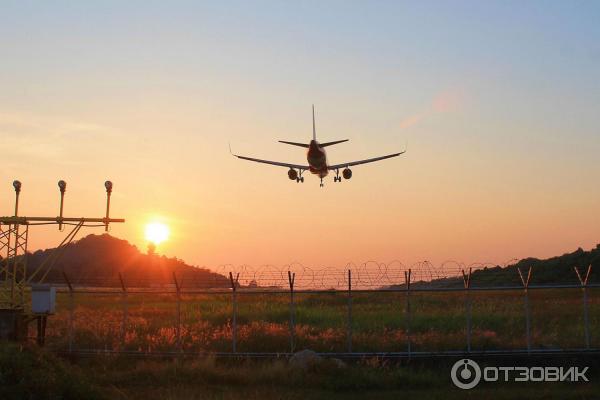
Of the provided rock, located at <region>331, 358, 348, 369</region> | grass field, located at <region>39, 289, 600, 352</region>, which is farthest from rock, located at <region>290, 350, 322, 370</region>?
grass field, located at <region>39, 289, 600, 352</region>

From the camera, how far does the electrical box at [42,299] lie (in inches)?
1078

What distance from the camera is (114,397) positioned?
64.5 ft

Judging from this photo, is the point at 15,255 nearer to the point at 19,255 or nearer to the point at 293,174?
the point at 19,255

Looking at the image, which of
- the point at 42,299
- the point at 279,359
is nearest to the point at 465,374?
the point at 279,359

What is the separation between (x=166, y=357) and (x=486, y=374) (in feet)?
33.5

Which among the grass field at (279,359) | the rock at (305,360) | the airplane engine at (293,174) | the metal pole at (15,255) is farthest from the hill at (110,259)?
the rock at (305,360)

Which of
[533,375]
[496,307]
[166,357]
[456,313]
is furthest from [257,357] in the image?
[496,307]

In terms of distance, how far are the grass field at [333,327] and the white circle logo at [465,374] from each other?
2.19 m

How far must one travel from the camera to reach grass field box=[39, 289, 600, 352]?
28.0 metres

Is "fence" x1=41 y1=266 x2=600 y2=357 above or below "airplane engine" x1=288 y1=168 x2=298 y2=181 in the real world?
below

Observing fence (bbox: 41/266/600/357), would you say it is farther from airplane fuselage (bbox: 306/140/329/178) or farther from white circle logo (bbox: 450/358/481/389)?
airplane fuselage (bbox: 306/140/329/178)

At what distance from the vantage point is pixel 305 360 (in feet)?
78.2

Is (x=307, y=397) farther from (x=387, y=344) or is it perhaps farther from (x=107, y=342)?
(x=107, y=342)

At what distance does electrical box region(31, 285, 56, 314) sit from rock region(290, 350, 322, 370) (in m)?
9.11
